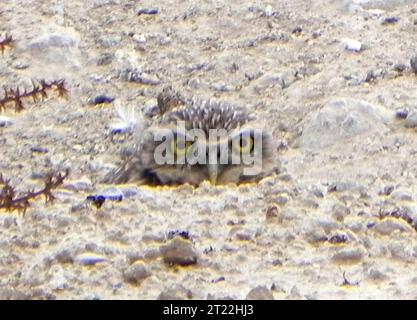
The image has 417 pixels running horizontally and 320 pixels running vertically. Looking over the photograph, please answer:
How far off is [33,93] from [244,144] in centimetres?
162

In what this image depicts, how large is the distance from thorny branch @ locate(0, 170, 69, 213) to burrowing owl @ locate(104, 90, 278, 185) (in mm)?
415

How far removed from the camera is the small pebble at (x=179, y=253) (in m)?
3.89

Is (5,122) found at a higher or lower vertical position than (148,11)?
lower

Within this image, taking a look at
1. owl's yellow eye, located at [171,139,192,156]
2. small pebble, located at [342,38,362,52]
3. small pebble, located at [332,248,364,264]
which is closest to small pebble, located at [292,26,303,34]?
small pebble, located at [342,38,362,52]

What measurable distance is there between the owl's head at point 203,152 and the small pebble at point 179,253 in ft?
2.53

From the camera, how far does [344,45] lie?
6.08m

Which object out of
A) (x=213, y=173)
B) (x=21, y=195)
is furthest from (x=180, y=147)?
(x=21, y=195)

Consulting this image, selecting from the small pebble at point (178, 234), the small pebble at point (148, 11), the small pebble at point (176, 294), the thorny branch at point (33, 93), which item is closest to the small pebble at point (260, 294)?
the small pebble at point (176, 294)

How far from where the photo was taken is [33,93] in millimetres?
5641

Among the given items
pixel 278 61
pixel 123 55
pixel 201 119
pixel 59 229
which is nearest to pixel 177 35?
pixel 123 55

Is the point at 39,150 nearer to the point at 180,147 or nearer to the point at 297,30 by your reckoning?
the point at 180,147

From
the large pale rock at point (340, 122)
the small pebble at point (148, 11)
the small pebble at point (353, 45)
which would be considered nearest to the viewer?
the large pale rock at point (340, 122)

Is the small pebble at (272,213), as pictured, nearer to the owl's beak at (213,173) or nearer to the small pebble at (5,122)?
the owl's beak at (213,173)

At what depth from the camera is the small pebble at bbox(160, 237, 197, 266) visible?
153 inches
